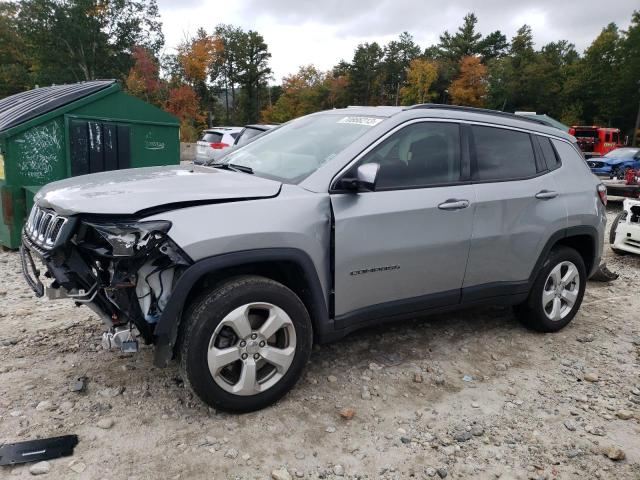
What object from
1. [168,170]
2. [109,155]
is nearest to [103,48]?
[109,155]

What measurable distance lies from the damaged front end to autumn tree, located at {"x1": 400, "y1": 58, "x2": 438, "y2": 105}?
2130 inches

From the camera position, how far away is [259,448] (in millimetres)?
2613

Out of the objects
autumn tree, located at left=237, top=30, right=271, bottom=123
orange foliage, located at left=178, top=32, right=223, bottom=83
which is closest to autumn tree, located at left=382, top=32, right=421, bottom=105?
autumn tree, located at left=237, top=30, right=271, bottom=123

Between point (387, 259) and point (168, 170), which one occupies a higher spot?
point (168, 170)

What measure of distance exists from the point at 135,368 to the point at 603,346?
3688 millimetres

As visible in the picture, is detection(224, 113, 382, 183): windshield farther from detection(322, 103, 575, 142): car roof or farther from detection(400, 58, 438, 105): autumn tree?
detection(400, 58, 438, 105): autumn tree

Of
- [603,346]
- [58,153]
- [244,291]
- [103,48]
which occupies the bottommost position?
[603,346]

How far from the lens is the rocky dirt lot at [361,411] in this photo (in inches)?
99.9

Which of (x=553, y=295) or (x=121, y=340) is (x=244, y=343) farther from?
(x=553, y=295)

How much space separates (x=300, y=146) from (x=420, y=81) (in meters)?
55.0

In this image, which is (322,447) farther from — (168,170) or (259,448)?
(168,170)

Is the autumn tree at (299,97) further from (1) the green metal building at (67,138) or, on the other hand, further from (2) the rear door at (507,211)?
(2) the rear door at (507,211)

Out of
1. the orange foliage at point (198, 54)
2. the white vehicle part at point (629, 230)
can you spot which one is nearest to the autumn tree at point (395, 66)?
the orange foliage at point (198, 54)

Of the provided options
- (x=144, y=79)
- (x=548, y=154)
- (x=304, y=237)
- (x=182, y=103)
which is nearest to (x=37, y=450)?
(x=304, y=237)
